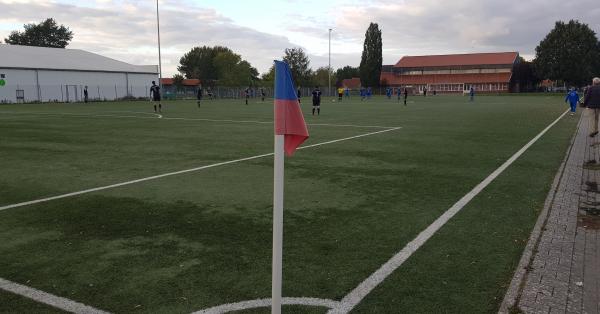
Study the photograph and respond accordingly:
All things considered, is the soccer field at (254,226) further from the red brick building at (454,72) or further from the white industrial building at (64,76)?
the red brick building at (454,72)

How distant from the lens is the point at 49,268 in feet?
14.1

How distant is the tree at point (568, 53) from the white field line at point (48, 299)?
96067mm

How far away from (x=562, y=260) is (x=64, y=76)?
6364cm

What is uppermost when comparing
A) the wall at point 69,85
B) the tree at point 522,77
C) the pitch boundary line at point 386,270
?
the tree at point 522,77

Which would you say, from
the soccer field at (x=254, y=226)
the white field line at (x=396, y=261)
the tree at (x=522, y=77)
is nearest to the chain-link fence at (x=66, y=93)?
the soccer field at (x=254, y=226)

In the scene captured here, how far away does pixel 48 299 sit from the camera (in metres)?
3.68

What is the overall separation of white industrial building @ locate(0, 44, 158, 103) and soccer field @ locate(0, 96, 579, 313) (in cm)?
4940

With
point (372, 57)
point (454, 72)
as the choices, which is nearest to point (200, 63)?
point (372, 57)

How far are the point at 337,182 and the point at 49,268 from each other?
4.90 meters

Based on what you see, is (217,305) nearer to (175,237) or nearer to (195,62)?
(175,237)

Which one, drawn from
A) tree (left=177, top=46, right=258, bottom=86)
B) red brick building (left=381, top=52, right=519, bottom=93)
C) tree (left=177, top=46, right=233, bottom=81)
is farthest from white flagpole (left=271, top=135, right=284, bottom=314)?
tree (left=177, top=46, right=233, bottom=81)

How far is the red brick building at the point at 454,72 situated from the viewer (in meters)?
97.9

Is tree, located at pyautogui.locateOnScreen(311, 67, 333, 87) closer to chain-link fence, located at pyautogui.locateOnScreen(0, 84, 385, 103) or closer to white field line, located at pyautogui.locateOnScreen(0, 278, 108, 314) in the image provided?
chain-link fence, located at pyautogui.locateOnScreen(0, 84, 385, 103)

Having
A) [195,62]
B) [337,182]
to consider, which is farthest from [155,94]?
[195,62]
